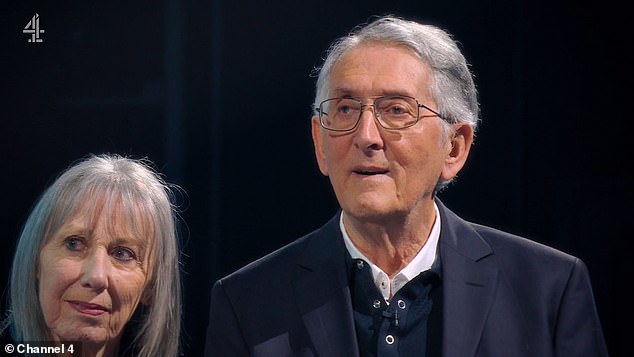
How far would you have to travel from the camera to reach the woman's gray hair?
2033mm

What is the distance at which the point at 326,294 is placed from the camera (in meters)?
2.01

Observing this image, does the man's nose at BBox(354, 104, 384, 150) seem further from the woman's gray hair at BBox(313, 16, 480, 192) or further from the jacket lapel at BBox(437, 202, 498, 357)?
the jacket lapel at BBox(437, 202, 498, 357)

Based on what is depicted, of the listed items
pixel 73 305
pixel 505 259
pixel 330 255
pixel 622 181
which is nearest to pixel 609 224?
pixel 622 181

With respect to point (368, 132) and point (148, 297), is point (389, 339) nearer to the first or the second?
point (368, 132)

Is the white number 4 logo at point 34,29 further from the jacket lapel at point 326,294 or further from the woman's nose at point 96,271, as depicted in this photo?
the jacket lapel at point 326,294

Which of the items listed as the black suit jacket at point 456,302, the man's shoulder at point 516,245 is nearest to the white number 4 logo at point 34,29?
the black suit jacket at point 456,302

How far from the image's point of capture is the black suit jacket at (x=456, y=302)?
1979 mm

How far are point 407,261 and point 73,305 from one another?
760mm

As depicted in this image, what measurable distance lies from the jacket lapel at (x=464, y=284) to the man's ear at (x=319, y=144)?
0.95ft

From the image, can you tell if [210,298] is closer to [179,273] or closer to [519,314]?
[179,273]

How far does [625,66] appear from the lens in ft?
7.47

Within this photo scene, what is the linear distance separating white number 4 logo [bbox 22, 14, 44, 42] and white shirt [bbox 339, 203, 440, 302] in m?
0.90

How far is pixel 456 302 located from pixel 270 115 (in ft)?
2.15

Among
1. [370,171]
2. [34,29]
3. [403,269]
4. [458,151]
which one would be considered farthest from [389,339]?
[34,29]
